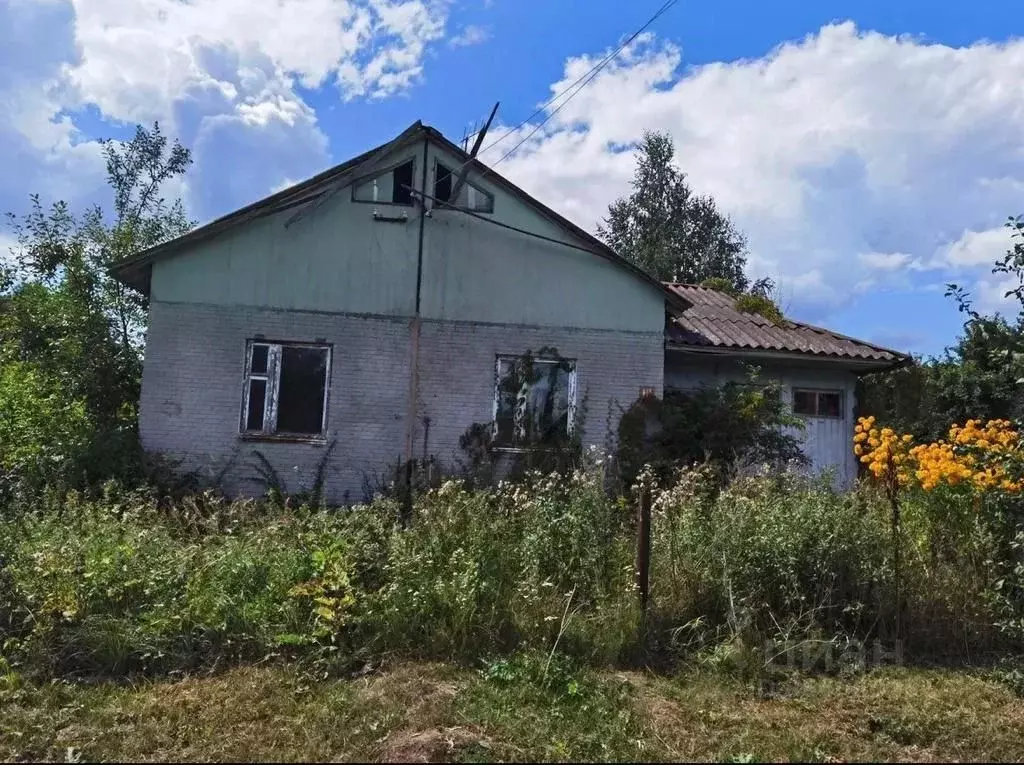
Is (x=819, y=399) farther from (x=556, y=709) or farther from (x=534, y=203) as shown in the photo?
(x=556, y=709)

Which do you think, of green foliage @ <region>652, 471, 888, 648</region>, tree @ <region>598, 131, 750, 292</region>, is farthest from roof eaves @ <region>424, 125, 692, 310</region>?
tree @ <region>598, 131, 750, 292</region>

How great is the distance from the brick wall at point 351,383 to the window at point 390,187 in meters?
1.64

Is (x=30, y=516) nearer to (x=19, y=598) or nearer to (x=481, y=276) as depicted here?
(x=19, y=598)

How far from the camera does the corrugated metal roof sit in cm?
1213

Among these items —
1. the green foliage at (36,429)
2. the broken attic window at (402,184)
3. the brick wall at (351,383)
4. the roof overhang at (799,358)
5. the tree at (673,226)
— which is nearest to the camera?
the green foliage at (36,429)

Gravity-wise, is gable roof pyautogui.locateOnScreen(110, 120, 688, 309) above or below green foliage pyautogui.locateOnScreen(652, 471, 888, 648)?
above

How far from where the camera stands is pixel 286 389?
10852mm

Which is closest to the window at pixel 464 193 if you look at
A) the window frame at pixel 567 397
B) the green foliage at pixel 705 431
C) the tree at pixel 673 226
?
the window frame at pixel 567 397

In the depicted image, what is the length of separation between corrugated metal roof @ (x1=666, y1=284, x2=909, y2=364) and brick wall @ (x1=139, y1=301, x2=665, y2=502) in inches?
53.8

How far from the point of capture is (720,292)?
16.1 meters

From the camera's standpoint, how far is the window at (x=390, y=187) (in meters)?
11.0

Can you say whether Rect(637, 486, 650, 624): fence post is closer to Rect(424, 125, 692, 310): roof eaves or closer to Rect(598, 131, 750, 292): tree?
Rect(424, 125, 692, 310): roof eaves

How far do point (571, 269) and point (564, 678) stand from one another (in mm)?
7127

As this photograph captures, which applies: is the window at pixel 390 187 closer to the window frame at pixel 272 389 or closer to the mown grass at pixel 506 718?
the window frame at pixel 272 389
